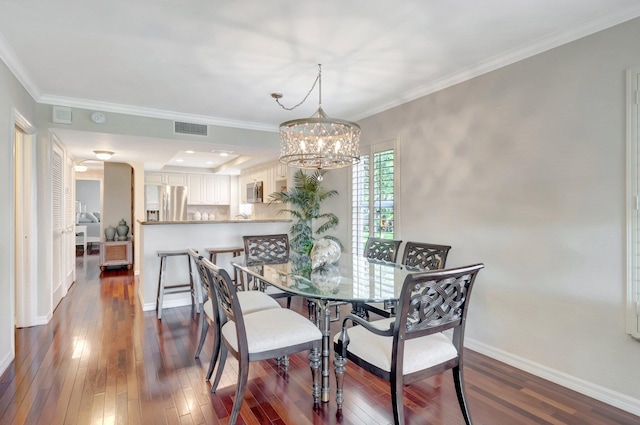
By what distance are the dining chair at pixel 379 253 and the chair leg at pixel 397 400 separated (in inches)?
54.4

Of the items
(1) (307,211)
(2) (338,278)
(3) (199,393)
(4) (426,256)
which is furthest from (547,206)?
(1) (307,211)

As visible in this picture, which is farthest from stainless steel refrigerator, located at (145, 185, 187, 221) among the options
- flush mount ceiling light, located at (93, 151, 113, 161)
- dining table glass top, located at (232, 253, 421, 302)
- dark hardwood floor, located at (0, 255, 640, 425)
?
dining table glass top, located at (232, 253, 421, 302)

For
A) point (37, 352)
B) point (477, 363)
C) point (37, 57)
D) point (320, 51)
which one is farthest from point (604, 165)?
point (37, 352)

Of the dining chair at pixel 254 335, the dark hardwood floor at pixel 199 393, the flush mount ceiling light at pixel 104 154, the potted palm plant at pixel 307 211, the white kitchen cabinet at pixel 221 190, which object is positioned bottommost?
the dark hardwood floor at pixel 199 393

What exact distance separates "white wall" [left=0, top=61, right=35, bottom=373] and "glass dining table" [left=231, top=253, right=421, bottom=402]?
1.78m

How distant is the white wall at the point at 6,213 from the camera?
2.56 metres

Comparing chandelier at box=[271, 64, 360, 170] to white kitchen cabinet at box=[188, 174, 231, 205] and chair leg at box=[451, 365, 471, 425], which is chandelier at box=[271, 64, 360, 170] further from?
white kitchen cabinet at box=[188, 174, 231, 205]

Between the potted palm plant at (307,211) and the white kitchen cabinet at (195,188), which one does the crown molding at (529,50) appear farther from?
the white kitchen cabinet at (195,188)

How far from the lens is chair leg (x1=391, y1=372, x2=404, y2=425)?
1.66 meters

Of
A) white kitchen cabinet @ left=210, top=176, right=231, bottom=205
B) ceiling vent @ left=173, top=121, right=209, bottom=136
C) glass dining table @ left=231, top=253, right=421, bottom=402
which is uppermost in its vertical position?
ceiling vent @ left=173, top=121, right=209, bottom=136

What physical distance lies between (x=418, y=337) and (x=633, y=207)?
162cm

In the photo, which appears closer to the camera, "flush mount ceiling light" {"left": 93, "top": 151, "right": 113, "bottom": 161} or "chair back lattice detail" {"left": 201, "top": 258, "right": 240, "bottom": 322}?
"chair back lattice detail" {"left": 201, "top": 258, "right": 240, "bottom": 322}

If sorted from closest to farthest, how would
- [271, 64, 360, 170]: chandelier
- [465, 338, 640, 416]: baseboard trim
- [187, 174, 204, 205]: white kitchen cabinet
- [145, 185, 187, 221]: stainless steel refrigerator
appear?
1. [465, 338, 640, 416]: baseboard trim
2. [271, 64, 360, 170]: chandelier
3. [145, 185, 187, 221]: stainless steel refrigerator
4. [187, 174, 204, 205]: white kitchen cabinet

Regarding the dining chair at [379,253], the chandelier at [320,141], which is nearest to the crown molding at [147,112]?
the chandelier at [320,141]
